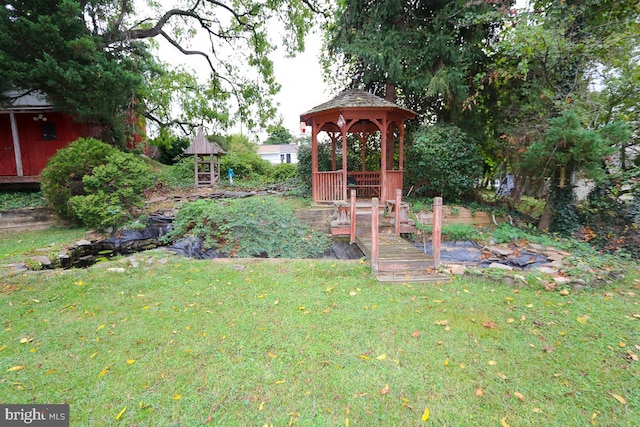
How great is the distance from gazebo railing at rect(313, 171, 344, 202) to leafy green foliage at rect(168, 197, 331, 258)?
1.44 meters

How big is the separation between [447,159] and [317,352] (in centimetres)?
735

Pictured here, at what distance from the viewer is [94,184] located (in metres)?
7.43

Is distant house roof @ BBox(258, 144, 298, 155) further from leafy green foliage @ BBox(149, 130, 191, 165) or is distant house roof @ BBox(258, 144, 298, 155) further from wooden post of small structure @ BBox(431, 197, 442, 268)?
wooden post of small structure @ BBox(431, 197, 442, 268)

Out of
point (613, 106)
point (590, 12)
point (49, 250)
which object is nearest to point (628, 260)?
point (613, 106)

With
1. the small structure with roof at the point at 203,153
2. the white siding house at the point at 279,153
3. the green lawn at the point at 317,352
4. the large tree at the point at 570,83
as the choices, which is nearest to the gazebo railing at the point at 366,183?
the large tree at the point at 570,83

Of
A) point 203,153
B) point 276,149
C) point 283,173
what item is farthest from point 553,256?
point 276,149

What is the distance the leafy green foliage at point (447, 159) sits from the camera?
8.60m

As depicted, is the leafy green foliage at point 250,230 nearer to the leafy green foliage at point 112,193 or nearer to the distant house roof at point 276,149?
the leafy green foliage at point 112,193

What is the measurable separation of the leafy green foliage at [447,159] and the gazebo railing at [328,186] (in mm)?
2415

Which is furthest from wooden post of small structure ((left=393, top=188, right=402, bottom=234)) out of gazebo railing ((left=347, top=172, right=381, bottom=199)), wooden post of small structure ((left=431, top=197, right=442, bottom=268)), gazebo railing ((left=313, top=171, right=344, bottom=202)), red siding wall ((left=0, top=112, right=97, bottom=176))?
red siding wall ((left=0, top=112, right=97, bottom=176))

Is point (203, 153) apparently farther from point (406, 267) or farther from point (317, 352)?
point (317, 352)

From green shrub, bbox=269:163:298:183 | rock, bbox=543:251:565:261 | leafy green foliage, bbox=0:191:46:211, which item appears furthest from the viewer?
green shrub, bbox=269:163:298:183

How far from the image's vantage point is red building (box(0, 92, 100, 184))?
429 inches

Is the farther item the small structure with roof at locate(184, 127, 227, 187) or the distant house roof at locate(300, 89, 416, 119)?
the small structure with roof at locate(184, 127, 227, 187)
